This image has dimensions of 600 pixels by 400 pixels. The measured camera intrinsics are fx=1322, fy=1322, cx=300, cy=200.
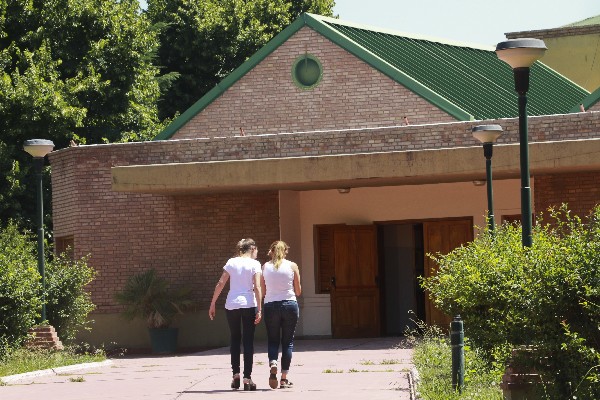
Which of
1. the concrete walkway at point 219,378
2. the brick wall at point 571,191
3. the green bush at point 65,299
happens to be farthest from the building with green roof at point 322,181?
the concrete walkway at point 219,378

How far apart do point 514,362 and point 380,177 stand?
42.4 feet

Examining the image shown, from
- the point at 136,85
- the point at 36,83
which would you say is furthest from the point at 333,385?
the point at 136,85

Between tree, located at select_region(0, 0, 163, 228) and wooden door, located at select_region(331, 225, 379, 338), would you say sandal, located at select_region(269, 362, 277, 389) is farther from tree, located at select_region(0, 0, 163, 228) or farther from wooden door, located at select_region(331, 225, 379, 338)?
tree, located at select_region(0, 0, 163, 228)

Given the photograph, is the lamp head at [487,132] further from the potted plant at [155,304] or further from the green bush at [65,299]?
the green bush at [65,299]

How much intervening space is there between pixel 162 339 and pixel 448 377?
1214 centimetres

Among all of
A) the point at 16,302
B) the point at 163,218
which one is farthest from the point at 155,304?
the point at 16,302

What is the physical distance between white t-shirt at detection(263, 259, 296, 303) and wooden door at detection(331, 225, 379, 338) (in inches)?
495

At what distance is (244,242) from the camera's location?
15.1 metres

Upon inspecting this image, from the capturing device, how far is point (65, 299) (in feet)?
75.3

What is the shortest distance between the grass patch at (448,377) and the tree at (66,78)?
64.3 ft

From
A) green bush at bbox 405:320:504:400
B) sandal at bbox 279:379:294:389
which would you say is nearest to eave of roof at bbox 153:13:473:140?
green bush at bbox 405:320:504:400

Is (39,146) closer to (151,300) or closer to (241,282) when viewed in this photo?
(151,300)

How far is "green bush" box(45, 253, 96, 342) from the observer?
22.7 m

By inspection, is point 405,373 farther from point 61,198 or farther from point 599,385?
point 61,198
